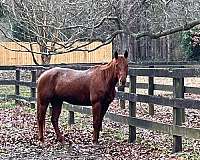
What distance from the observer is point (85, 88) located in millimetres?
9188

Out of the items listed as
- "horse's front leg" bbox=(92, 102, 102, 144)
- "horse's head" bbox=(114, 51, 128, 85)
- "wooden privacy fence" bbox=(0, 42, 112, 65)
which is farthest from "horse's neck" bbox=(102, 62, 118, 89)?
"wooden privacy fence" bbox=(0, 42, 112, 65)

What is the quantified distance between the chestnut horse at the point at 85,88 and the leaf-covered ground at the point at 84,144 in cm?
35

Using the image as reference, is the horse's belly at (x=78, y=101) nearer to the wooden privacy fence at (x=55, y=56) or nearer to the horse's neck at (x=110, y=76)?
the horse's neck at (x=110, y=76)

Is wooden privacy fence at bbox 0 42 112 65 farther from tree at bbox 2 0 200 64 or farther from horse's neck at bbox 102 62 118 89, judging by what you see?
horse's neck at bbox 102 62 118 89

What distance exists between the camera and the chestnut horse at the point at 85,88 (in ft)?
29.2

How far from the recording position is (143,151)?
820 centimetres

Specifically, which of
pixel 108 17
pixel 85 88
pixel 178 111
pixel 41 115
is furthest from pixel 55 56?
pixel 178 111

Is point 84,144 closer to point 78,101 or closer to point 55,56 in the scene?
point 78,101

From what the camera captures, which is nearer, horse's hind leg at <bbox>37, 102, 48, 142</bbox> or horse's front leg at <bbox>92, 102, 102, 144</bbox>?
horse's front leg at <bbox>92, 102, 102, 144</bbox>

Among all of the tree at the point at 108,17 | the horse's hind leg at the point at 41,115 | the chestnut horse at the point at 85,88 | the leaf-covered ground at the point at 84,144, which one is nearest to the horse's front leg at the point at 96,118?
the chestnut horse at the point at 85,88

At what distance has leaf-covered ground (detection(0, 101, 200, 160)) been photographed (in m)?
8.00

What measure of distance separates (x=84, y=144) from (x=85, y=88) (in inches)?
40.4

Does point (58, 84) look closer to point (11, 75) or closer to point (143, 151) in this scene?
point (143, 151)

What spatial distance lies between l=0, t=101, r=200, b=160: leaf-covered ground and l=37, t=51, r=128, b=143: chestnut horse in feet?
1.14
